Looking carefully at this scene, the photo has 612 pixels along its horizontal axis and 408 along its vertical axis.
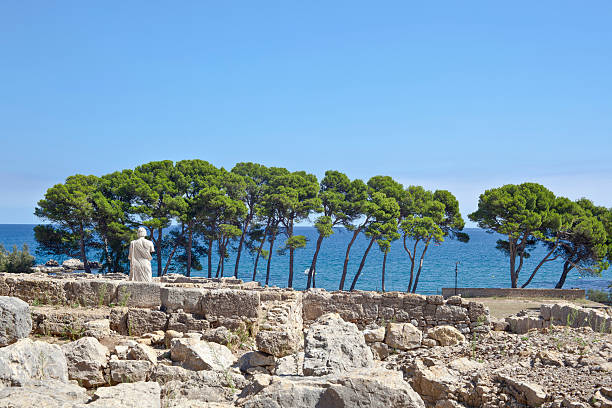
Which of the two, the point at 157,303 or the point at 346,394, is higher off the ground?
the point at 157,303

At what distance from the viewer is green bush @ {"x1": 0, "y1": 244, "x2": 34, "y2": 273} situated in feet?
95.4

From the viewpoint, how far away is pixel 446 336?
37.1 ft

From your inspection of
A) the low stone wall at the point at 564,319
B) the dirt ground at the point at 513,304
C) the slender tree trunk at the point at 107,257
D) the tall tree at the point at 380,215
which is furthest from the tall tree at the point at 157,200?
the low stone wall at the point at 564,319

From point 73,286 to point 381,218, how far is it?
22897 millimetres

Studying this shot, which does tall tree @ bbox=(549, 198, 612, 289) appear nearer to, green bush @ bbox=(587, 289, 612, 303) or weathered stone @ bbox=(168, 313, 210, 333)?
green bush @ bbox=(587, 289, 612, 303)

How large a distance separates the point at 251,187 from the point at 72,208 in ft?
35.9

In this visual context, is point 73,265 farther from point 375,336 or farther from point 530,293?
point 530,293

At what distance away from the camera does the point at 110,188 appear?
31.5m

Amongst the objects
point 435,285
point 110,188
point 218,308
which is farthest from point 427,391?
point 435,285

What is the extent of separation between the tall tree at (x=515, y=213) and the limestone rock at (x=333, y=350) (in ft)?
81.8

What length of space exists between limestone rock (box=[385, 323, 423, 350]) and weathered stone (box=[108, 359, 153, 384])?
224 inches

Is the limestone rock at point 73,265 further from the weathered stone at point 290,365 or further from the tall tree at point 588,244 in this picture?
the tall tree at point 588,244

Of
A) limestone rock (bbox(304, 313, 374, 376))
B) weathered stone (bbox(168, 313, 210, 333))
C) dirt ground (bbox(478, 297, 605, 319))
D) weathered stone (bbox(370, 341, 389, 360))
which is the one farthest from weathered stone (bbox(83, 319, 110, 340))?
dirt ground (bbox(478, 297, 605, 319))

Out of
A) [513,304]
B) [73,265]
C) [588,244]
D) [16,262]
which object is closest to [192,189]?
[73,265]
